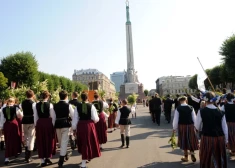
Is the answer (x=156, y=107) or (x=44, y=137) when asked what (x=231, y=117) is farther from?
(x=156, y=107)

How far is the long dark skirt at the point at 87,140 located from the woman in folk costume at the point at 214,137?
2.75 metres

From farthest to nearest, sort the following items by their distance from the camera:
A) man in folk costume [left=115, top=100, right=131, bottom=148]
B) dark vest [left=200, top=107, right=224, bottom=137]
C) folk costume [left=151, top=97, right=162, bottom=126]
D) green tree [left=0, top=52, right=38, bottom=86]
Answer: green tree [left=0, top=52, right=38, bottom=86] → folk costume [left=151, top=97, right=162, bottom=126] → man in folk costume [left=115, top=100, right=131, bottom=148] → dark vest [left=200, top=107, right=224, bottom=137]

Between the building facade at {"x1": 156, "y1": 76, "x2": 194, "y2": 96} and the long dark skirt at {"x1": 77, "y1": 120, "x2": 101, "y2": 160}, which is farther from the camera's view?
the building facade at {"x1": 156, "y1": 76, "x2": 194, "y2": 96}

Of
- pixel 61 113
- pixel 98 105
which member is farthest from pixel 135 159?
pixel 61 113

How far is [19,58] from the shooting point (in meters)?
34.6

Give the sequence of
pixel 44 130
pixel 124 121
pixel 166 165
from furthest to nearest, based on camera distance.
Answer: pixel 124 121, pixel 44 130, pixel 166 165

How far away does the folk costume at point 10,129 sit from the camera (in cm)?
764

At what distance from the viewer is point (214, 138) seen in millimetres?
5098

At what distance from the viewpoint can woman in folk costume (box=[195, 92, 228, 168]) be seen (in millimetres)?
5070

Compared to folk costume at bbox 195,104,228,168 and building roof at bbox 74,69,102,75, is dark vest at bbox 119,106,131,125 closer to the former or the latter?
folk costume at bbox 195,104,228,168

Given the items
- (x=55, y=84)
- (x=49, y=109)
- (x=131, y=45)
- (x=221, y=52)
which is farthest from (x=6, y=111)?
(x=131, y=45)

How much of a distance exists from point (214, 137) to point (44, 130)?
14.7ft

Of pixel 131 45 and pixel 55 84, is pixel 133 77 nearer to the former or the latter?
pixel 131 45

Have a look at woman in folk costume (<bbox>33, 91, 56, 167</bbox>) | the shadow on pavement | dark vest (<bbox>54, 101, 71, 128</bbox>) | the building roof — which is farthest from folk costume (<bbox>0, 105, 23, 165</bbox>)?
the building roof
